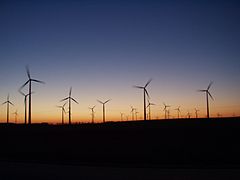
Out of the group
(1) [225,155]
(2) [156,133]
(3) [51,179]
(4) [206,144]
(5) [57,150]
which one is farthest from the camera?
(2) [156,133]

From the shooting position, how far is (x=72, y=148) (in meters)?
41.3

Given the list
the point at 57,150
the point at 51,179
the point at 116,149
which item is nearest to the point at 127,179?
the point at 51,179

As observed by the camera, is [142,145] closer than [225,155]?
No

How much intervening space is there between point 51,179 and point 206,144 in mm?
27268

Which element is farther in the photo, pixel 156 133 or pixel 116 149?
pixel 156 133

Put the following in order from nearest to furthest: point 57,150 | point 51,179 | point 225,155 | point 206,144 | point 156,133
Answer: point 51,179
point 225,155
point 206,144
point 57,150
point 156,133

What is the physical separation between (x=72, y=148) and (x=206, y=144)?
17.6 metres

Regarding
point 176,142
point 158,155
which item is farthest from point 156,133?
point 158,155

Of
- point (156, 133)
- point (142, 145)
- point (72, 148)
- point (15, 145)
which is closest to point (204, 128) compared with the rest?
point (156, 133)

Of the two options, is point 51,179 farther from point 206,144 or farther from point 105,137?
point 105,137

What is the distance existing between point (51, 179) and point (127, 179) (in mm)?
3724

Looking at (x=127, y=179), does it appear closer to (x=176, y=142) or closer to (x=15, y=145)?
(x=176, y=142)

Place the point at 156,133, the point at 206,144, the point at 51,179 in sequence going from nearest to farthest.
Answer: the point at 51,179 < the point at 206,144 < the point at 156,133

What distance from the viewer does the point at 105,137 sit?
45.9m
